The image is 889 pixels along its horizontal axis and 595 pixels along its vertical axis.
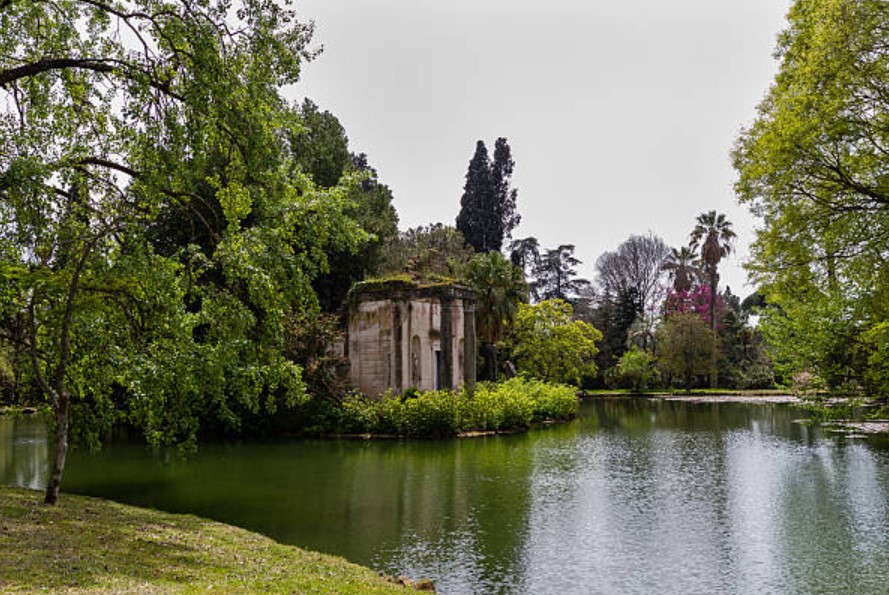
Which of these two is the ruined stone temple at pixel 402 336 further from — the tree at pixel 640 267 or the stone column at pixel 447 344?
the tree at pixel 640 267

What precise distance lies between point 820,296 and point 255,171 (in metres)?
9.58

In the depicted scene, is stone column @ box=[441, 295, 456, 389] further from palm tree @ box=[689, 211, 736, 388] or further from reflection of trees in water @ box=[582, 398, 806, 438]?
palm tree @ box=[689, 211, 736, 388]

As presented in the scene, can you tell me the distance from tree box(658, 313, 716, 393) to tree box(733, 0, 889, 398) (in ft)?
142

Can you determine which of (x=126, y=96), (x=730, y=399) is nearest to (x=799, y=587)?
(x=126, y=96)

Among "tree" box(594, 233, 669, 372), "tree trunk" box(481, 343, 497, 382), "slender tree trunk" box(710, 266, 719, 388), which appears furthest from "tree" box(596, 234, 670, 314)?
"tree trunk" box(481, 343, 497, 382)

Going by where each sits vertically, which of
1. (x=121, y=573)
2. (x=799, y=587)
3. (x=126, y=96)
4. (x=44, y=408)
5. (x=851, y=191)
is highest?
(x=126, y=96)

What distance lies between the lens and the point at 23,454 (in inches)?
994

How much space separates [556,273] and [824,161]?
72181mm

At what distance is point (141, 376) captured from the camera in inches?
428

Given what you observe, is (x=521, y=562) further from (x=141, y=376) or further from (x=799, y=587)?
(x=141, y=376)

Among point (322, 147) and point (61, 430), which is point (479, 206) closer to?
point (322, 147)

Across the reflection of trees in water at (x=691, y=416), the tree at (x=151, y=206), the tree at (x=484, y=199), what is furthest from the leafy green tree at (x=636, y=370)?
the tree at (x=151, y=206)

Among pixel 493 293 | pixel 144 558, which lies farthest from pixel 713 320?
pixel 144 558

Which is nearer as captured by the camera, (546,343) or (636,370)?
(546,343)
